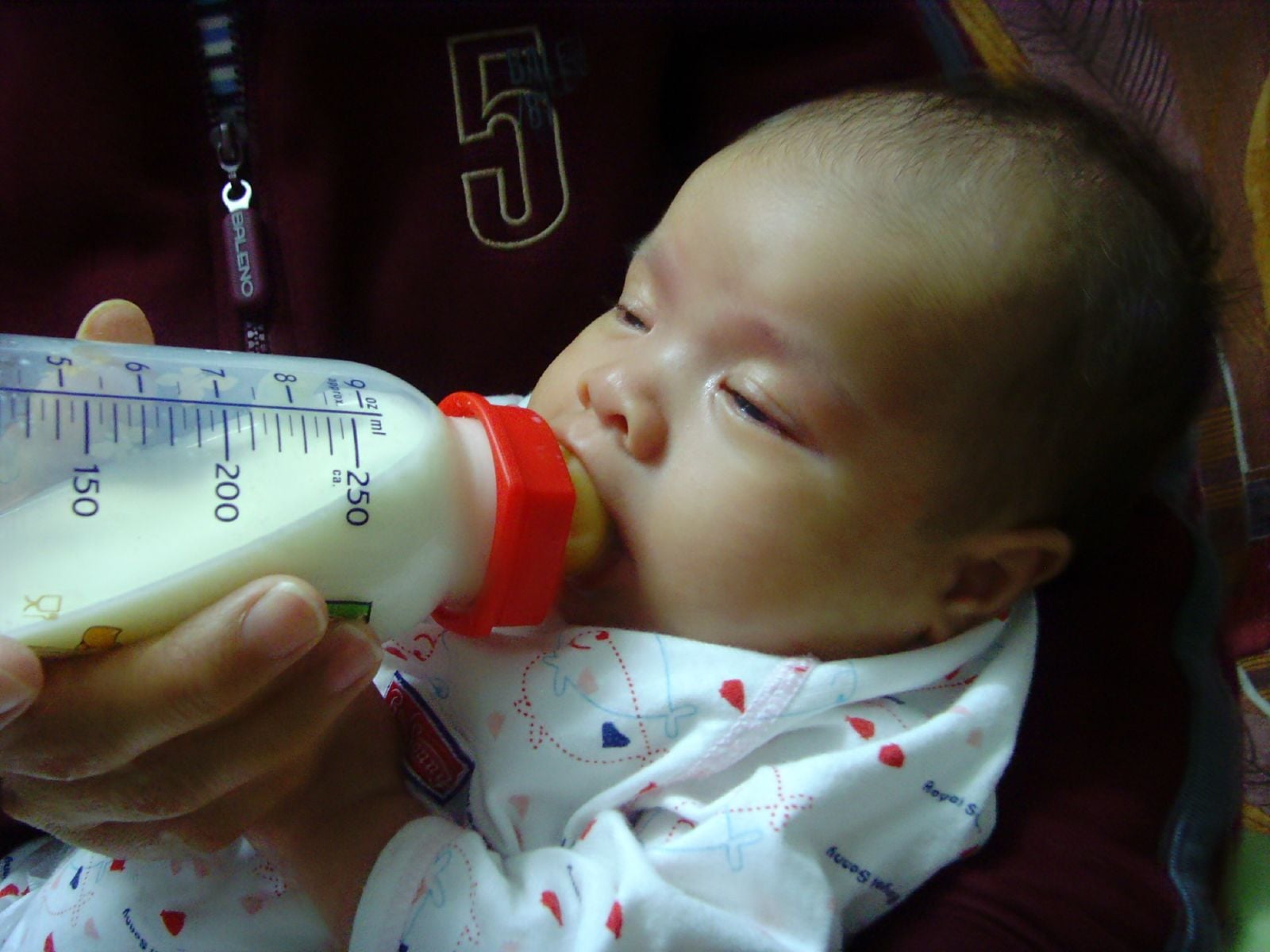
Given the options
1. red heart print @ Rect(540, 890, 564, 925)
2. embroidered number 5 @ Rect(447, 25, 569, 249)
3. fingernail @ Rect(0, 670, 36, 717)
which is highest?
Answer: embroidered number 5 @ Rect(447, 25, 569, 249)

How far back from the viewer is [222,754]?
2.30 ft

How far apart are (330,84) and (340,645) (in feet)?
2.46

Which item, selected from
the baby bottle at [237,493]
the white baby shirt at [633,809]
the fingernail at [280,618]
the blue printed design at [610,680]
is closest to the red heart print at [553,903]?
the white baby shirt at [633,809]

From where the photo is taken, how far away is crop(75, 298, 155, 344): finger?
88 centimetres

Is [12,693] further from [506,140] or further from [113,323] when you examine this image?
[506,140]

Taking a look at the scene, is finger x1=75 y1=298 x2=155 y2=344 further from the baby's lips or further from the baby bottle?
the baby's lips

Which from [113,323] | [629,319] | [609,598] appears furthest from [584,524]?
[113,323]

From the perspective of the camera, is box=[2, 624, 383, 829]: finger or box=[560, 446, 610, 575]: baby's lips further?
box=[560, 446, 610, 575]: baby's lips

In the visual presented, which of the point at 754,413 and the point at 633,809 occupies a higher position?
the point at 754,413

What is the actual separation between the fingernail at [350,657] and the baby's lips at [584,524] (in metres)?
0.19

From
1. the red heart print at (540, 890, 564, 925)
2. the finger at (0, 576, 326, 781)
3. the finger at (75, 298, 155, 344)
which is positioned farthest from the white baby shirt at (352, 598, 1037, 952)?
the finger at (75, 298, 155, 344)

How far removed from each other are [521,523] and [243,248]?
607 mm

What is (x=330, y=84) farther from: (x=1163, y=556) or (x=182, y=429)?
(x=1163, y=556)

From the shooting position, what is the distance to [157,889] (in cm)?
91
